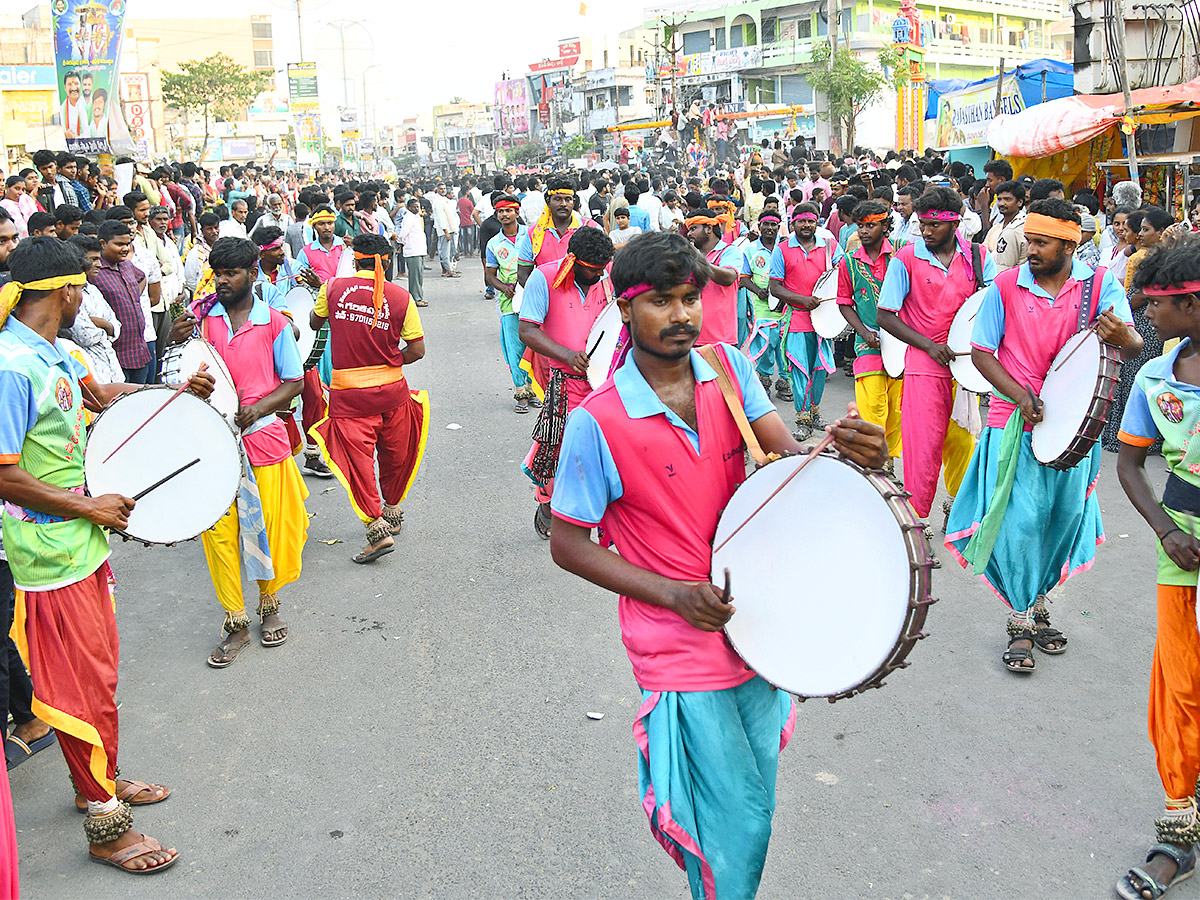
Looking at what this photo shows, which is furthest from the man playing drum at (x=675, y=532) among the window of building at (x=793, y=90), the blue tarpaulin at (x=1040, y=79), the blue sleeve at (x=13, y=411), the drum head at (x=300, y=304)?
the window of building at (x=793, y=90)

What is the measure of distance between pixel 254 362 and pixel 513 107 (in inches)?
4018

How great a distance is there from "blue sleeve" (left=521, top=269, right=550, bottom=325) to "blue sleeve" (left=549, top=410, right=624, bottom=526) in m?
3.92

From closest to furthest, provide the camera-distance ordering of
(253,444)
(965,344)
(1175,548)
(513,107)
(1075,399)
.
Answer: (1175,548), (1075,399), (253,444), (965,344), (513,107)

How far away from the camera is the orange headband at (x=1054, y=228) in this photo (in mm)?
4895

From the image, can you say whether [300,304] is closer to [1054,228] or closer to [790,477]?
[1054,228]

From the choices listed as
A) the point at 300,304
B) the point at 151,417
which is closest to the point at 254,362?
the point at 151,417

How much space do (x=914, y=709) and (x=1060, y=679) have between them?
0.78m

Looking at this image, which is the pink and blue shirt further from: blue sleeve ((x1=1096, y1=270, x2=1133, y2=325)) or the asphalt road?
blue sleeve ((x1=1096, y1=270, x2=1133, y2=325))

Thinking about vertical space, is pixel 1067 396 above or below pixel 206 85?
below

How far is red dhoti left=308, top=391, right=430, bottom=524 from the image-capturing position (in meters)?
6.83

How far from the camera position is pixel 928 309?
6.30 metres

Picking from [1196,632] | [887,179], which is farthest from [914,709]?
[887,179]

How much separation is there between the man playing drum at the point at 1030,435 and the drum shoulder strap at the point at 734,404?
8.34 ft

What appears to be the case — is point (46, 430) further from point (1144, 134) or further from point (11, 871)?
point (1144, 134)
